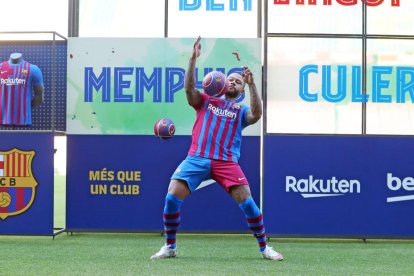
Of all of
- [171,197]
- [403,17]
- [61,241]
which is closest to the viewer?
[171,197]

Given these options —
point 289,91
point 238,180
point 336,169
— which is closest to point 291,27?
point 289,91

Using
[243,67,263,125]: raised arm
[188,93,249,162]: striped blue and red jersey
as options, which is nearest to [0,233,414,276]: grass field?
[188,93,249,162]: striped blue and red jersey

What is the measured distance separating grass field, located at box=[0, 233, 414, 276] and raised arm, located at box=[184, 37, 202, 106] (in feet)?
4.55

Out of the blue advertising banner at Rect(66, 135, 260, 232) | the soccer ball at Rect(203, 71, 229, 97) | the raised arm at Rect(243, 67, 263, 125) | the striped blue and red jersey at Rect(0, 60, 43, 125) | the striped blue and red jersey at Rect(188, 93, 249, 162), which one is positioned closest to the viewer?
the raised arm at Rect(243, 67, 263, 125)

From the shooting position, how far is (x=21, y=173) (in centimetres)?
901

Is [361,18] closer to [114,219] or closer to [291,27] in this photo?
[291,27]

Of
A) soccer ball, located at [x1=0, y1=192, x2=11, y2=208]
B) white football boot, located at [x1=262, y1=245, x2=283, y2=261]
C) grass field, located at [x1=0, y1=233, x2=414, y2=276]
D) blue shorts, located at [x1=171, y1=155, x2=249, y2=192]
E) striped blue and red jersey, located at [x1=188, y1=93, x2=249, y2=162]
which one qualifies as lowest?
grass field, located at [x1=0, y1=233, x2=414, y2=276]

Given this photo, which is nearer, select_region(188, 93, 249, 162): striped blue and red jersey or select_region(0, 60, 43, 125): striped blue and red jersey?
select_region(188, 93, 249, 162): striped blue and red jersey

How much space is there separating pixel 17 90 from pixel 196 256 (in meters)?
3.26

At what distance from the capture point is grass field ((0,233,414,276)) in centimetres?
632

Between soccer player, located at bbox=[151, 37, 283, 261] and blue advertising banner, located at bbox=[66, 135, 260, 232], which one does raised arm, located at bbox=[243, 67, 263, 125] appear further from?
blue advertising banner, located at bbox=[66, 135, 260, 232]

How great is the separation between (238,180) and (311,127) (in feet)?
7.91

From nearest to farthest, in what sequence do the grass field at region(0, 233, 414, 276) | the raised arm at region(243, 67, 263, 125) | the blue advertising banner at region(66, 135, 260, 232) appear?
the grass field at region(0, 233, 414, 276) → the raised arm at region(243, 67, 263, 125) → the blue advertising banner at region(66, 135, 260, 232)

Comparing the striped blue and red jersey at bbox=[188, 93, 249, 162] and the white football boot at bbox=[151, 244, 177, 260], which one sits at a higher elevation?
the striped blue and red jersey at bbox=[188, 93, 249, 162]
